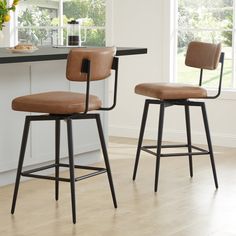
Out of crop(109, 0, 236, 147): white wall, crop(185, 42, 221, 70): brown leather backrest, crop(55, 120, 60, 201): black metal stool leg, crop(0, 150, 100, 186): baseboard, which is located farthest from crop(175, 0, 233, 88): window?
crop(55, 120, 60, 201): black metal stool leg

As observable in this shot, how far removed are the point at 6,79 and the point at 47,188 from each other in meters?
0.80

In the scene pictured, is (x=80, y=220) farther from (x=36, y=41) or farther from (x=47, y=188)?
(x=36, y=41)

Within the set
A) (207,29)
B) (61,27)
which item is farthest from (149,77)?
(61,27)

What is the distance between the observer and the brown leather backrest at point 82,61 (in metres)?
4.08

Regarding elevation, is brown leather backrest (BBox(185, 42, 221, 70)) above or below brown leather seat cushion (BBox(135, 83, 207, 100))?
above

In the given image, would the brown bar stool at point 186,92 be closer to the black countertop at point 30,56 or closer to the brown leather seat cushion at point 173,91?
the brown leather seat cushion at point 173,91

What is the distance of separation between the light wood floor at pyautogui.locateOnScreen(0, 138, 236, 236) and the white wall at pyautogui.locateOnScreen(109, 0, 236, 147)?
1.05m

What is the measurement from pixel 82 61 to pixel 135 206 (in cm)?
103

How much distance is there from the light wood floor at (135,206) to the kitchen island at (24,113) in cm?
21

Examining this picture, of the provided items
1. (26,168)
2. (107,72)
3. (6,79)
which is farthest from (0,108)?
(107,72)

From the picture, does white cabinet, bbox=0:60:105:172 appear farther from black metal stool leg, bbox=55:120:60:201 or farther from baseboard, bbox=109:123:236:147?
baseboard, bbox=109:123:236:147

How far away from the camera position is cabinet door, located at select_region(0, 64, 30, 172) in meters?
4.93

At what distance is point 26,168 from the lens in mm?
5246

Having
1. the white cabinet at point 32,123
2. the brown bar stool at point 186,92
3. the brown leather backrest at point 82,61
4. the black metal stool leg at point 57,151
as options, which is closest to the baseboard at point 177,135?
the brown bar stool at point 186,92
